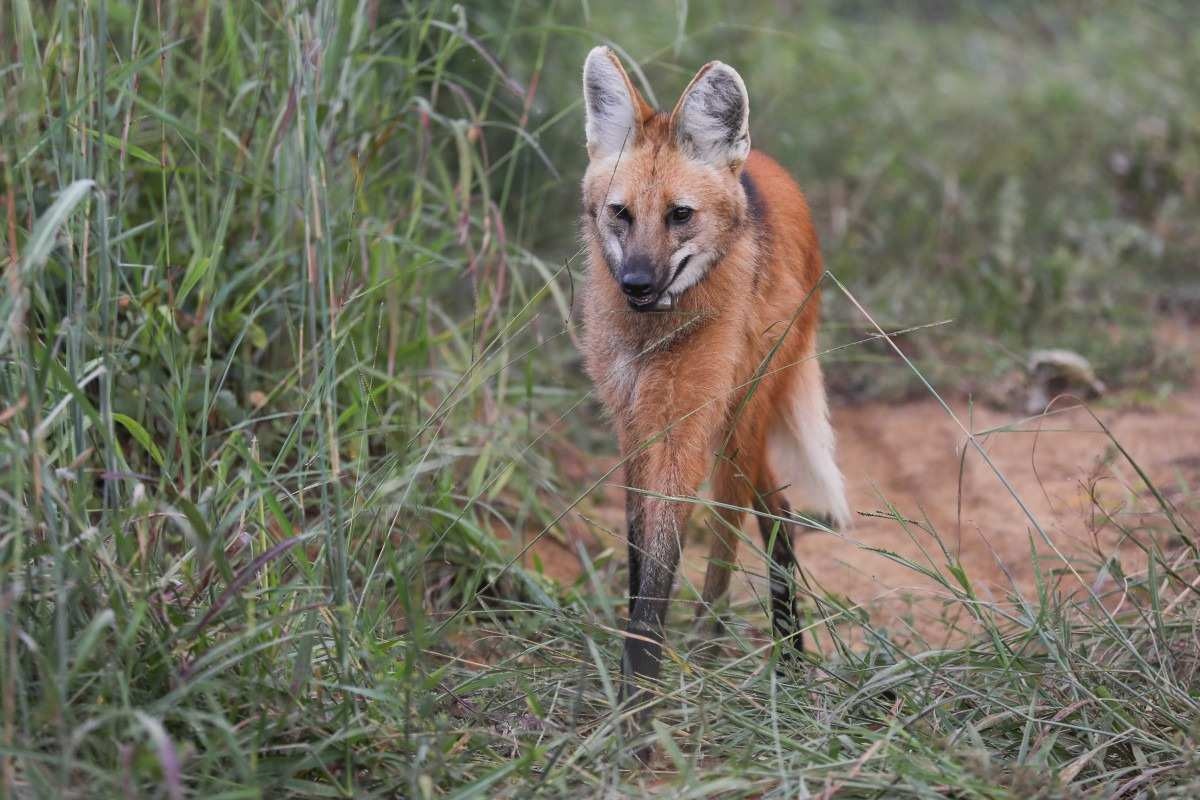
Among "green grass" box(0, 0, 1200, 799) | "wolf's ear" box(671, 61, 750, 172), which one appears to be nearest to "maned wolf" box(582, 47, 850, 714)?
"wolf's ear" box(671, 61, 750, 172)

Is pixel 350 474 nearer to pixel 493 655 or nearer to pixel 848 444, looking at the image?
A: pixel 493 655

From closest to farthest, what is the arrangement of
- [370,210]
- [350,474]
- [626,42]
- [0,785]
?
[0,785], [350,474], [370,210], [626,42]

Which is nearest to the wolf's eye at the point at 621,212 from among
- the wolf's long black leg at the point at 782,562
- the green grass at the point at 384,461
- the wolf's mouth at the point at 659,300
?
the wolf's mouth at the point at 659,300

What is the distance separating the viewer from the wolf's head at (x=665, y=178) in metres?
2.70

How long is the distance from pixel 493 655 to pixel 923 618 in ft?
4.08

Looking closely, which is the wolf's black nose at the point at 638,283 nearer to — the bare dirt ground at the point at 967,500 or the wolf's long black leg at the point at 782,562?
the wolf's long black leg at the point at 782,562

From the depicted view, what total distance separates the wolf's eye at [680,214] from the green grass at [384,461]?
44 cm

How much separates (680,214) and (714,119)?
0.24 m

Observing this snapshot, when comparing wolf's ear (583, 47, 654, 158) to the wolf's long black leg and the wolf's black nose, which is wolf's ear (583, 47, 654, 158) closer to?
the wolf's black nose

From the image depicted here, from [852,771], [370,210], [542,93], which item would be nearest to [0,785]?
[852,771]

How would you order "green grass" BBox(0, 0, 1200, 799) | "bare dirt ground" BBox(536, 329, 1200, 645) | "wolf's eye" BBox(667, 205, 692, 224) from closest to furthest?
Answer: "green grass" BBox(0, 0, 1200, 799) < "wolf's eye" BBox(667, 205, 692, 224) < "bare dirt ground" BBox(536, 329, 1200, 645)

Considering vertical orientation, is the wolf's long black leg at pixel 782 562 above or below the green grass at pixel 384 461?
below

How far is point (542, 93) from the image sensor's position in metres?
4.88

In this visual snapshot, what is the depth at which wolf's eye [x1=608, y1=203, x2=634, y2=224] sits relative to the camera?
9.02 ft
